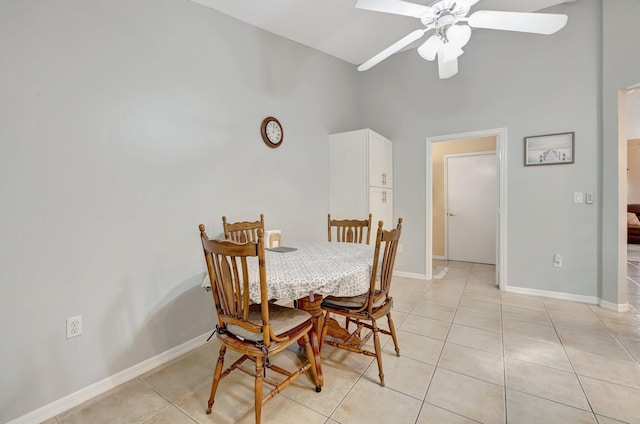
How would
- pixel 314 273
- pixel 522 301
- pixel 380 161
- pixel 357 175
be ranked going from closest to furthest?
1. pixel 314 273
2. pixel 522 301
3. pixel 357 175
4. pixel 380 161

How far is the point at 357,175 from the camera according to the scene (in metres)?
3.49

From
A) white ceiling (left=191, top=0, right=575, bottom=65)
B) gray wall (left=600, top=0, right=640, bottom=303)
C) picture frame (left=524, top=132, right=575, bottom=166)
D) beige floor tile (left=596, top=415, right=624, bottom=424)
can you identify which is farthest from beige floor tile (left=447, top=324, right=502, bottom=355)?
white ceiling (left=191, top=0, right=575, bottom=65)

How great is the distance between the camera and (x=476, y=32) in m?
3.35

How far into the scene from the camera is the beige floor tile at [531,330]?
222 cm

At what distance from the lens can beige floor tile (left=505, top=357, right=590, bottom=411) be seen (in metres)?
1.55

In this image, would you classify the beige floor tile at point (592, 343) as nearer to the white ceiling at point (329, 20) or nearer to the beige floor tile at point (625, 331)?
the beige floor tile at point (625, 331)

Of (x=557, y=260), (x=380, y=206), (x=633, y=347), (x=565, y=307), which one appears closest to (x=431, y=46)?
(x=380, y=206)

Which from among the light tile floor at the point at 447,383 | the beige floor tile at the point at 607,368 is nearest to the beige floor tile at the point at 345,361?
the light tile floor at the point at 447,383

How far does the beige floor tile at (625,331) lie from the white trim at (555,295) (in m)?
0.53

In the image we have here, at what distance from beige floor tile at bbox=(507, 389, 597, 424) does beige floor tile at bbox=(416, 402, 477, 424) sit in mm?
236

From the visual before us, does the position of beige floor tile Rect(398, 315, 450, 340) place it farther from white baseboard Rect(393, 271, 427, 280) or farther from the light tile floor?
white baseboard Rect(393, 271, 427, 280)

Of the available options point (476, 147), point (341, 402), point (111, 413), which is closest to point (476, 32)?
point (476, 147)

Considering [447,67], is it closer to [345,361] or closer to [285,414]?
[345,361]

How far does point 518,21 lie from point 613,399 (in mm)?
2183
